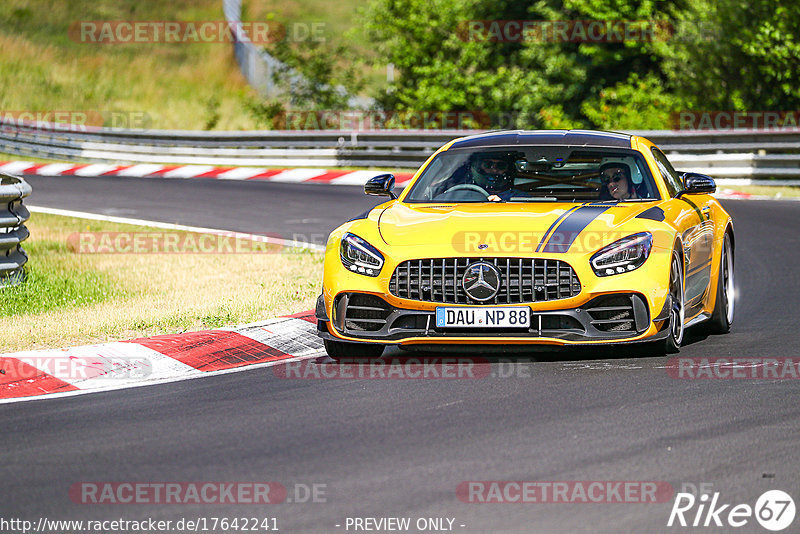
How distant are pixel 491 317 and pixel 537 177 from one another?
175 cm

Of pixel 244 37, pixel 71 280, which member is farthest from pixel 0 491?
pixel 244 37

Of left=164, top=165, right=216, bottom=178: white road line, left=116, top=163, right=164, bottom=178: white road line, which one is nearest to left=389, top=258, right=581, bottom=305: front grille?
left=164, top=165, right=216, bottom=178: white road line

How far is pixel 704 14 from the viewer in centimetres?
3141

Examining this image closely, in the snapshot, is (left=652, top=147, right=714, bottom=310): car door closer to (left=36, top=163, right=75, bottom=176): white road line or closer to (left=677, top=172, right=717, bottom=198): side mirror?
(left=677, top=172, right=717, bottom=198): side mirror

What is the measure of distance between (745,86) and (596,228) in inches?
927

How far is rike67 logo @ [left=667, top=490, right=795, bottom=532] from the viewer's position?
4816mm

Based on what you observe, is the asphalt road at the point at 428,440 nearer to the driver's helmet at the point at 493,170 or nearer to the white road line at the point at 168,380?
the white road line at the point at 168,380

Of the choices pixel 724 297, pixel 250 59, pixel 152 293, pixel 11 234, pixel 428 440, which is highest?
pixel 250 59

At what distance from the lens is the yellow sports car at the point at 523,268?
7.77m

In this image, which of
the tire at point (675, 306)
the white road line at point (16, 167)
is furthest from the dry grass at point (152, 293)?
the white road line at point (16, 167)

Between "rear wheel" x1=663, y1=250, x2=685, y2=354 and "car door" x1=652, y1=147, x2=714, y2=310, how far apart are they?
226 millimetres

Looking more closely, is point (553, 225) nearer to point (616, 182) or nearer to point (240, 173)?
point (616, 182)

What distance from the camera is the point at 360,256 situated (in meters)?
8.15

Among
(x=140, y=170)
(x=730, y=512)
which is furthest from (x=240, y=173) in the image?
(x=730, y=512)
